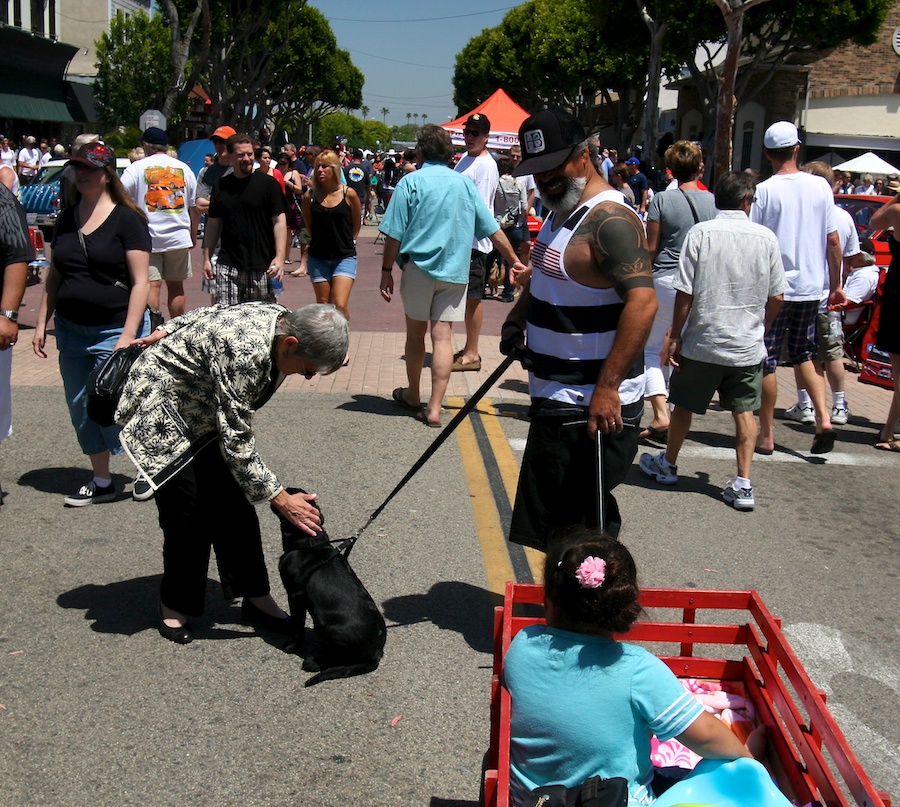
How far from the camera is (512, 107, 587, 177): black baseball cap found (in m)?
3.51

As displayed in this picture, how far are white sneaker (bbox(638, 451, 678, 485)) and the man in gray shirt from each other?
496mm

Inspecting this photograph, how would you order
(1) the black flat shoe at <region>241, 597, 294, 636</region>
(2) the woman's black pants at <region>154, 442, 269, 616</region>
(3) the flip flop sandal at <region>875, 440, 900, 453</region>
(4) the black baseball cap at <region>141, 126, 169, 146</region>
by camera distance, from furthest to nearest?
(4) the black baseball cap at <region>141, 126, 169, 146</region>, (3) the flip flop sandal at <region>875, 440, 900, 453</region>, (1) the black flat shoe at <region>241, 597, 294, 636</region>, (2) the woman's black pants at <region>154, 442, 269, 616</region>

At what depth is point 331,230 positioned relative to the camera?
26.7ft

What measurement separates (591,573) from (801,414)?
6.06m

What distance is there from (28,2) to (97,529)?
145ft

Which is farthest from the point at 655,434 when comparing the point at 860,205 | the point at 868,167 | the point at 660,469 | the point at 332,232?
the point at 868,167

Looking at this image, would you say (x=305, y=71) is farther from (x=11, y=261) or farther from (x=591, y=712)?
(x=591, y=712)

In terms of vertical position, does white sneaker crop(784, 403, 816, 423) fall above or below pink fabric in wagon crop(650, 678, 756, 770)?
below

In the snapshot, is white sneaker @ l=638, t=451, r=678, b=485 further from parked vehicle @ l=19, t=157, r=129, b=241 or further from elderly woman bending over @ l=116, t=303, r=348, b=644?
parked vehicle @ l=19, t=157, r=129, b=241

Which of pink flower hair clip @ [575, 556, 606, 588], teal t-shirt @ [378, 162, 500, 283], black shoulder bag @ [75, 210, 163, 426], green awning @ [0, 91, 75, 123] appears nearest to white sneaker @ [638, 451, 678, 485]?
teal t-shirt @ [378, 162, 500, 283]

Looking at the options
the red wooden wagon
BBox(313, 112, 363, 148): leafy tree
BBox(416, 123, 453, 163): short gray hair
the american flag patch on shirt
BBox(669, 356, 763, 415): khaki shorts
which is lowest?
the red wooden wagon

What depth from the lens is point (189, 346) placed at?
11.8ft

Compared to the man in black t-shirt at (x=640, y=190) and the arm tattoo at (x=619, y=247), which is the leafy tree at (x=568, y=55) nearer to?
the man in black t-shirt at (x=640, y=190)

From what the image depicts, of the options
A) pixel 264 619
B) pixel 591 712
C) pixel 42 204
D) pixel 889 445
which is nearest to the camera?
pixel 591 712
